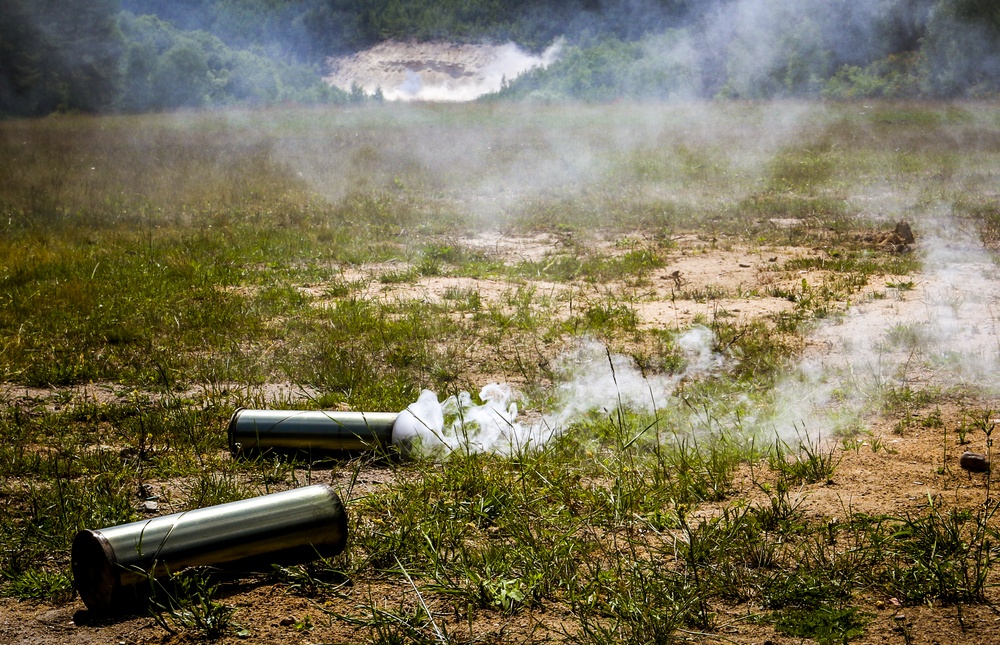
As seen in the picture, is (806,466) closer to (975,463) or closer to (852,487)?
(852,487)

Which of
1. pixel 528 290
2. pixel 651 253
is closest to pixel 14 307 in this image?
pixel 528 290

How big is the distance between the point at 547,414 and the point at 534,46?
18532mm

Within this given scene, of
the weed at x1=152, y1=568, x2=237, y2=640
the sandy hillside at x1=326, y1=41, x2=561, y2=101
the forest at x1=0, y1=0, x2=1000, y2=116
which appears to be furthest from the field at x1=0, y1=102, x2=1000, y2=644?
the sandy hillside at x1=326, y1=41, x2=561, y2=101

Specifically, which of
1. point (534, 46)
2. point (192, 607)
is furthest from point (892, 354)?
point (534, 46)

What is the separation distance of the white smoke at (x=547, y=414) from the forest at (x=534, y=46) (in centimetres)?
712

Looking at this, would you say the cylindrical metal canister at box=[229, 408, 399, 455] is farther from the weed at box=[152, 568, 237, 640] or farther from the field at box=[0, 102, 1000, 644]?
the weed at box=[152, 568, 237, 640]

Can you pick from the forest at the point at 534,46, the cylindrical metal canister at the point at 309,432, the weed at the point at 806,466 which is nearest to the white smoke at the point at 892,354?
the weed at the point at 806,466

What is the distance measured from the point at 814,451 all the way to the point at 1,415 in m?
3.89

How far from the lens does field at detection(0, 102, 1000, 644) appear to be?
2.47 metres

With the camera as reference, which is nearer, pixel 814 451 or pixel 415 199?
pixel 814 451

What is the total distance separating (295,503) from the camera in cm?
275

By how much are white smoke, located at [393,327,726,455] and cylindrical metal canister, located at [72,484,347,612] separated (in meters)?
0.75

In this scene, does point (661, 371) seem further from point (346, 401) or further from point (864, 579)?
point (864, 579)

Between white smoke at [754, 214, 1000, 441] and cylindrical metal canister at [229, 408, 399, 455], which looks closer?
cylindrical metal canister at [229, 408, 399, 455]
